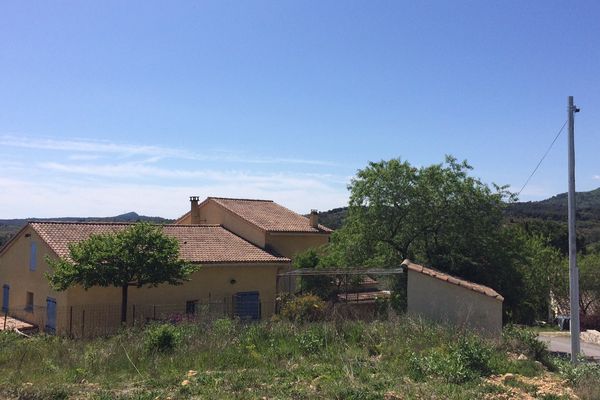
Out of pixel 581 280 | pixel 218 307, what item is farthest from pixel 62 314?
pixel 581 280

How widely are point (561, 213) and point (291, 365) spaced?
105 meters

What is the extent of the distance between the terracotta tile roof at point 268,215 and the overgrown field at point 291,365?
56.3 feet

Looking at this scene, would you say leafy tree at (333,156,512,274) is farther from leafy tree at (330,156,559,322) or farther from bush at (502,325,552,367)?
bush at (502,325,552,367)

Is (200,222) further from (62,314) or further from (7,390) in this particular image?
(7,390)

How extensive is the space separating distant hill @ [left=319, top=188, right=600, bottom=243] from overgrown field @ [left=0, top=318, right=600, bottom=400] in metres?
53.2

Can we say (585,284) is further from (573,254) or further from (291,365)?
(291,365)

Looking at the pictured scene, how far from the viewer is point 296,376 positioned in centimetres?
909

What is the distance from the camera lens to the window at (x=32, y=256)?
2462cm

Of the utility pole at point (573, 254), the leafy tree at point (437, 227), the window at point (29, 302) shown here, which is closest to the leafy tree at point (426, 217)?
the leafy tree at point (437, 227)

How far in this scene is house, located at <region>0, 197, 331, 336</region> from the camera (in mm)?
21875

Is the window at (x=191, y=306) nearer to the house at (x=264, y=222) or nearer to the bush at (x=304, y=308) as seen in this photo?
the house at (x=264, y=222)

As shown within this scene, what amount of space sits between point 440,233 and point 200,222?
16.4 metres

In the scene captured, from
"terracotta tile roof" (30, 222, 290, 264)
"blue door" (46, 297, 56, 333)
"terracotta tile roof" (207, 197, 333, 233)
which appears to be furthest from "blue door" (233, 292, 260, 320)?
"blue door" (46, 297, 56, 333)

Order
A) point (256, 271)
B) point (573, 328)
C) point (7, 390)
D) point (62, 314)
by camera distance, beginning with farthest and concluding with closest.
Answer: point (256, 271)
point (62, 314)
point (573, 328)
point (7, 390)
